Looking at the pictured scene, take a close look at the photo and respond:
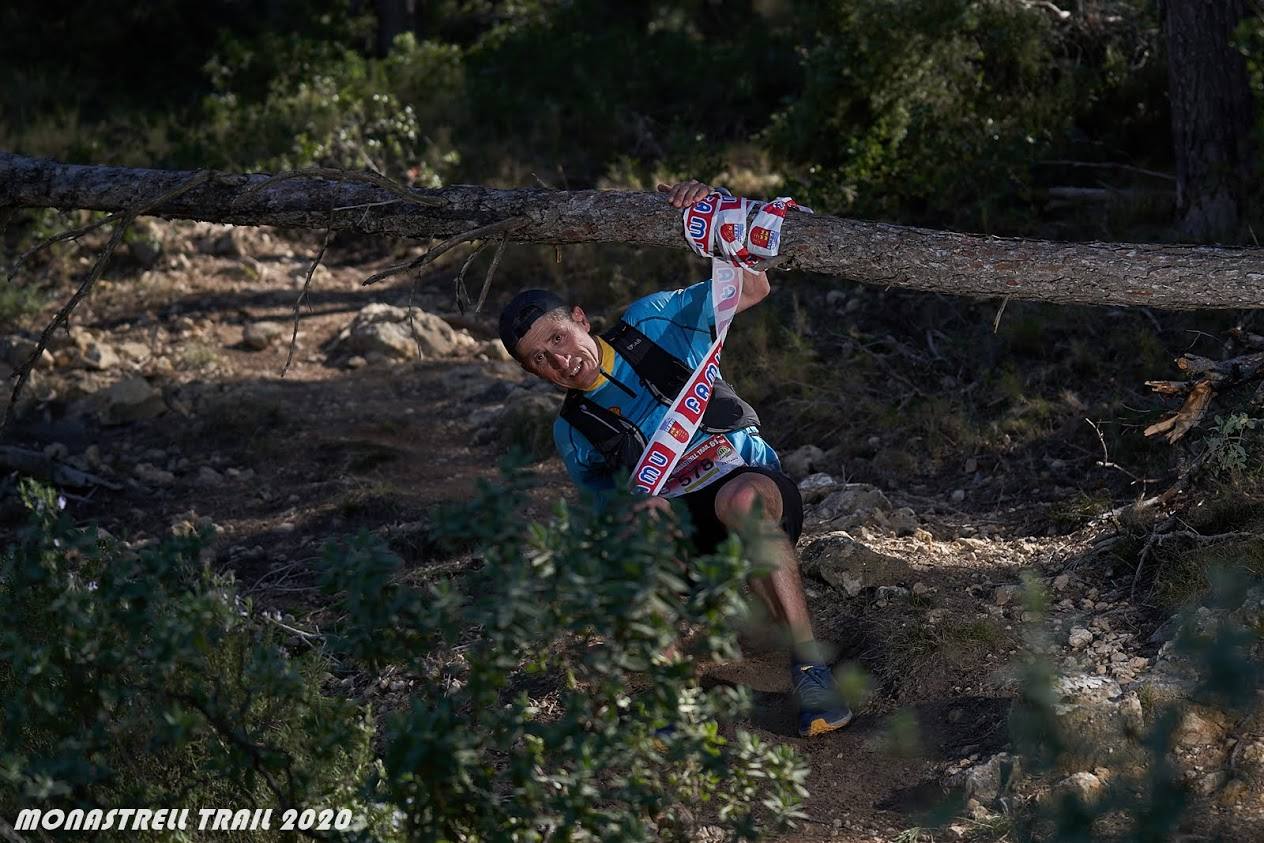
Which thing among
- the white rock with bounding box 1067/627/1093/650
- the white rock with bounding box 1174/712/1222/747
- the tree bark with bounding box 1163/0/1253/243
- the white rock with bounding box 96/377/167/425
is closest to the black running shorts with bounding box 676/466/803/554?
the white rock with bounding box 1067/627/1093/650

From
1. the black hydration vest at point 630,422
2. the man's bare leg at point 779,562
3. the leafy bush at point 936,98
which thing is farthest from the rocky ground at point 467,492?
the leafy bush at point 936,98

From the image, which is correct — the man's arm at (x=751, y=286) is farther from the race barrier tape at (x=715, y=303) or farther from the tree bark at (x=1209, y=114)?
the tree bark at (x=1209, y=114)

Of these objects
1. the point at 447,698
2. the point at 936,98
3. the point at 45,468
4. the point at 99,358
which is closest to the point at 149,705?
the point at 447,698

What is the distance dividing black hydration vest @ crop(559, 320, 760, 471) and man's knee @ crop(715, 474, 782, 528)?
0.23 m

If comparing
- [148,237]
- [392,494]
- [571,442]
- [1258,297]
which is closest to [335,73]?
[148,237]

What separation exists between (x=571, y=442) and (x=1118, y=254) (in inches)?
65.7

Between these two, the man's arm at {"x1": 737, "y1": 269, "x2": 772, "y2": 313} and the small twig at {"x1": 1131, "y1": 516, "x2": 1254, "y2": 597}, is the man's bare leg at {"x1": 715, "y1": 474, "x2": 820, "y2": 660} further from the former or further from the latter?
the small twig at {"x1": 1131, "y1": 516, "x2": 1254, "y2": 597}

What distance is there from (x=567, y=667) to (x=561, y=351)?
1220 mm

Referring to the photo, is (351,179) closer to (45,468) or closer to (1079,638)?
(1079,638)

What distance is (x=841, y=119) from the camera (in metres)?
7.94

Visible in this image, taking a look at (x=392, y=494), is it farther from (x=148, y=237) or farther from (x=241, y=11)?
(x=241, y=11)

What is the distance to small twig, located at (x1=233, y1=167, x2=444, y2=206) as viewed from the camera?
13.8 feet

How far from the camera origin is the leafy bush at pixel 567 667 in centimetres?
264

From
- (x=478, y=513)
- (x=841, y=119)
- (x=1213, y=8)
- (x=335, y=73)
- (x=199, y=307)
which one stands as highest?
(x=1213, y=8)
